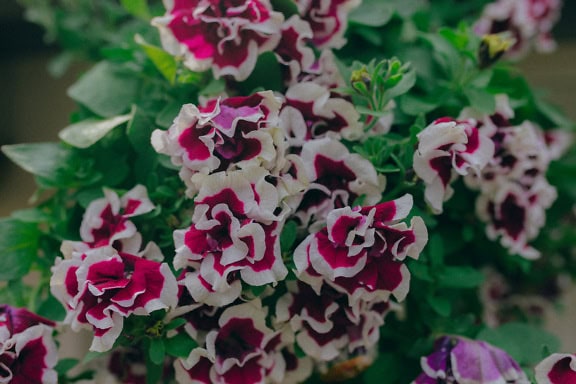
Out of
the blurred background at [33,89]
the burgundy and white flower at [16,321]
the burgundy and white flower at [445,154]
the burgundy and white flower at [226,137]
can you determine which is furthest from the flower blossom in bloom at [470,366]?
the blurred background at [33,89]

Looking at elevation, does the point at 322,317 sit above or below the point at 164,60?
below

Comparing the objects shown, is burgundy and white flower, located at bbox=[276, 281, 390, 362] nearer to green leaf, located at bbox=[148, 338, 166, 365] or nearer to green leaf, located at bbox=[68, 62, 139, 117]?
green leaf, located at bbox=[148, 338, 166, 365]

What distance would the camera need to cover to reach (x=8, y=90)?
1745 millimetres

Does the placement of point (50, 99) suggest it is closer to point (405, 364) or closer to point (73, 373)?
point (73, 373)

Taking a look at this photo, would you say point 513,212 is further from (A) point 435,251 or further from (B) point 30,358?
(B) point 30,358

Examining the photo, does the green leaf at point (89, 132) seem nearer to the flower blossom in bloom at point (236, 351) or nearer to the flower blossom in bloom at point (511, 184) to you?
the flower blossom in bloom at point (236, 351)

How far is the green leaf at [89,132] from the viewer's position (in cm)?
69

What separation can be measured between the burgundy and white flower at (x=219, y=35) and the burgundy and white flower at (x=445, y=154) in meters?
0.17

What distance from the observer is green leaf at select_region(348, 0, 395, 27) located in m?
0.74

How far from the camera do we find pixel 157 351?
0.59 metres

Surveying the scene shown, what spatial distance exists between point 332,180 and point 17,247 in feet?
1.09

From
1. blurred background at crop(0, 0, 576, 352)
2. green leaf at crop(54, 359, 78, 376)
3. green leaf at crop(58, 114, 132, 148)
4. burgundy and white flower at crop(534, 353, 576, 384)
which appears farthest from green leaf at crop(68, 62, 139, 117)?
blurred background at crop(0, 0, 576, 352)

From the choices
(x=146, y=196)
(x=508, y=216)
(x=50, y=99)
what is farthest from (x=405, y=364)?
(x=50, y=99)

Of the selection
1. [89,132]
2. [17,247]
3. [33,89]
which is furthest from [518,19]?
[33,89]
